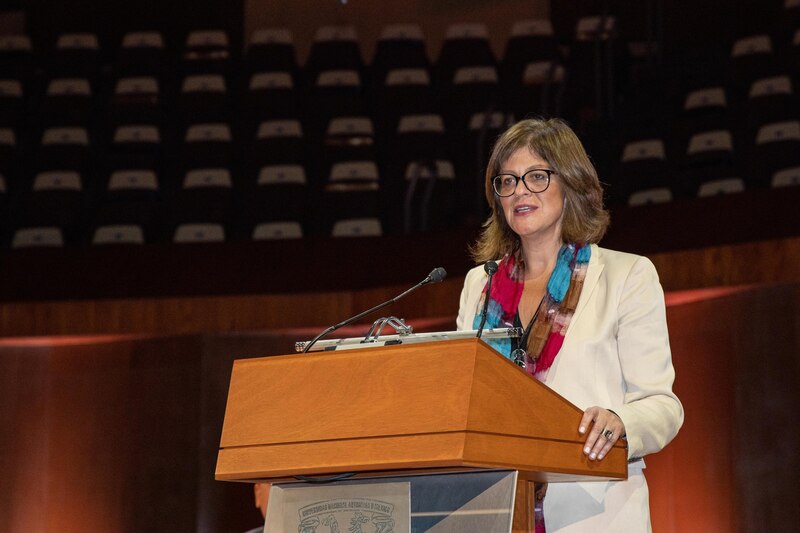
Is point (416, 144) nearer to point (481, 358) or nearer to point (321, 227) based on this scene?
point (321, 227)

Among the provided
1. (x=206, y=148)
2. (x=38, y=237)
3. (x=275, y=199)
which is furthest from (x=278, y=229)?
(x=38, y=237)

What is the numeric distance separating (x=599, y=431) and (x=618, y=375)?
196mm

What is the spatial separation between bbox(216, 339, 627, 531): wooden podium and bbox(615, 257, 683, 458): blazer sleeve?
0.14m

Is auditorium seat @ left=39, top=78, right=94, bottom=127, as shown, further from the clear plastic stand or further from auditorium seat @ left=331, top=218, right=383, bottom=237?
the clear plastic stand

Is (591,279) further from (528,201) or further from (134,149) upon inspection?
(134,149)

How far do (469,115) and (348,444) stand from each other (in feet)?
13.6

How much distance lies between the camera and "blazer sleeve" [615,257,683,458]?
1.17m

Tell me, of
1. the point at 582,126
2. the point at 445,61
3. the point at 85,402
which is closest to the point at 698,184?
the point at 582,126

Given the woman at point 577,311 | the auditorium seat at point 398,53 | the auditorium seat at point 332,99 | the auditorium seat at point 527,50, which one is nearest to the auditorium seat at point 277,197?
the auditorium seat at point 332,99

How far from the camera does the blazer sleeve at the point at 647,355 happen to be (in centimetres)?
117

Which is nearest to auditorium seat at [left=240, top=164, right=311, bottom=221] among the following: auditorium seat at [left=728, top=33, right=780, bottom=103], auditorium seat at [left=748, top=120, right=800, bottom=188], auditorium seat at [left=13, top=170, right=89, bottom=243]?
auditorium seat at [left=13, top=170, right=89, bottom=243]

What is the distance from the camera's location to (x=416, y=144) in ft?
15.5

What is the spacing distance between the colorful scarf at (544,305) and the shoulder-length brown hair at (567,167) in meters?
0.02

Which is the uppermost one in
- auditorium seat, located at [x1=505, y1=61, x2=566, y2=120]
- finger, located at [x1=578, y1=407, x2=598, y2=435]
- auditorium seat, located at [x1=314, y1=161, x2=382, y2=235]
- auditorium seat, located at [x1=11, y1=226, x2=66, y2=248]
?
auditorium seat, located at [x1=505, y1=61, x2=566, y2=120]
